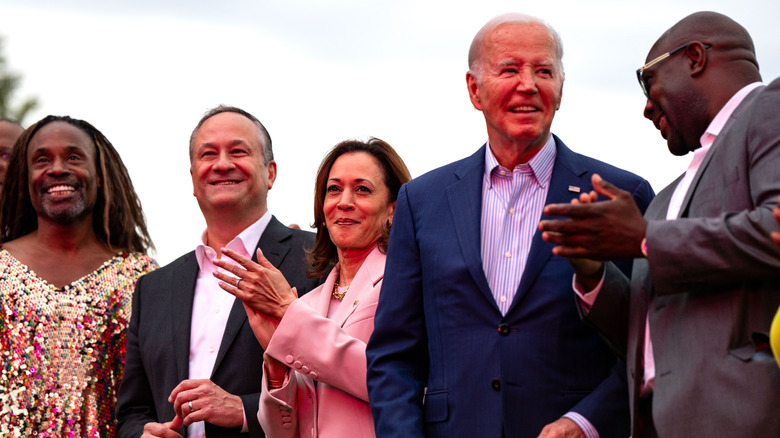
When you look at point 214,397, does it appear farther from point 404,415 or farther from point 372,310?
point 404,415

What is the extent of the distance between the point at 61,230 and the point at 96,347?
767mm

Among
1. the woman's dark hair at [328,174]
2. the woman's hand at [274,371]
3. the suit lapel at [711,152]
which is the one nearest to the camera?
the suit lapel at [711,152]

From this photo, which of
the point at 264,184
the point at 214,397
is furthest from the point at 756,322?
the point at 264,184

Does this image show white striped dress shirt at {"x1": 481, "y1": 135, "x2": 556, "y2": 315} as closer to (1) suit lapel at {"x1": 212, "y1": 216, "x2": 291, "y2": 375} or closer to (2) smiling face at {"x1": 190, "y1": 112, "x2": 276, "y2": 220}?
(1) suit lapel at {"x1": 212, "y1": 216, "x2": 291, "y2": 375}

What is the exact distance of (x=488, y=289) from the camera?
3543 millimetres

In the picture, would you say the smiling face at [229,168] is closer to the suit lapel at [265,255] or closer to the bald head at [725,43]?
the suit lapel at [265,255]

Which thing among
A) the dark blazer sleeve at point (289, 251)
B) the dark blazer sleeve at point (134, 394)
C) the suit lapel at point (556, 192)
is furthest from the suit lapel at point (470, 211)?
the dark blazer sleeve at point (134, 394)

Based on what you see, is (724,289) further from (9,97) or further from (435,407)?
(9,97)

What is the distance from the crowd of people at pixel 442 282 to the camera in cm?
290

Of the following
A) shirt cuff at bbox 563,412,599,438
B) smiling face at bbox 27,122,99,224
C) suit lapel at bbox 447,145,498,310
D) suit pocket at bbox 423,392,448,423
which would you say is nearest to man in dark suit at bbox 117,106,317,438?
smiling face at bbox 27,122,99,224

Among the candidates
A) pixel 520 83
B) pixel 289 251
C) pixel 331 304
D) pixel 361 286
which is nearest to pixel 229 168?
pixel 289 251

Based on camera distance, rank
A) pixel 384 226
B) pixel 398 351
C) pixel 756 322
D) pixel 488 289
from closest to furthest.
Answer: pixel 756 322 < pixel 488 289 < pixel 398 351 < pixel 384 226

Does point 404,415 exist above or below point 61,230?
below

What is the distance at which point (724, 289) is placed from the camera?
2.92 meters
